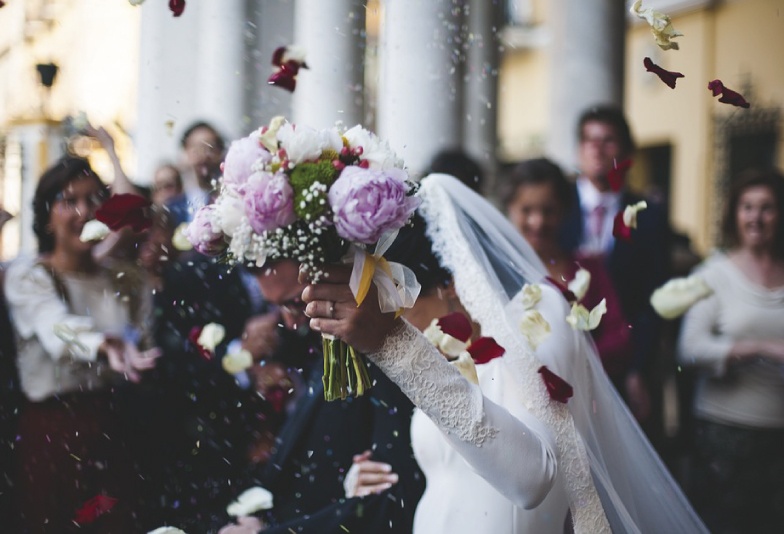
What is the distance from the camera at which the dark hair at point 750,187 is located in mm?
4801

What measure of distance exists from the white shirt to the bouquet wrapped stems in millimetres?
2883

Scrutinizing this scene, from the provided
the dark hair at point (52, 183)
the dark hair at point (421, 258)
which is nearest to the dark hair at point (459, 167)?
the dark hair at point (421, 258)

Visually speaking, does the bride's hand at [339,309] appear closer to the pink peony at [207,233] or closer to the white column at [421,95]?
the pink peony at [207,233]

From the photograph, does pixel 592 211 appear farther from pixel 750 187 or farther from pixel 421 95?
pixel 421 95

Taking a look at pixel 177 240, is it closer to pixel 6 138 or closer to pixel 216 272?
pixel 216 272

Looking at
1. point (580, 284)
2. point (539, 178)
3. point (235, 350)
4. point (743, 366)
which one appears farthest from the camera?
point (743, 366)

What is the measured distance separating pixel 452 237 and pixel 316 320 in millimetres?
983

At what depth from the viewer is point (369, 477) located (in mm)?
Answer: 2980

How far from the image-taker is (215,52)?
736cm

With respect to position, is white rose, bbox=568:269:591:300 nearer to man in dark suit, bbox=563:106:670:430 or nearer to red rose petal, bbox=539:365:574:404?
man in dark suit, bbox=563:106:670:430

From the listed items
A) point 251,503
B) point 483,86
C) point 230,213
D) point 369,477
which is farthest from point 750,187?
point 483,86

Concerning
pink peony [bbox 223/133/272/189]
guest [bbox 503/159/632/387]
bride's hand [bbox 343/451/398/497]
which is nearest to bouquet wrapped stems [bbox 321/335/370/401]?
pink peony [bbox 223/133/272/189]

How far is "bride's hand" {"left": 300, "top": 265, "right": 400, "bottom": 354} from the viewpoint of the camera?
211 centimetres

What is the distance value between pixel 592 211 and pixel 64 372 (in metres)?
2.79
